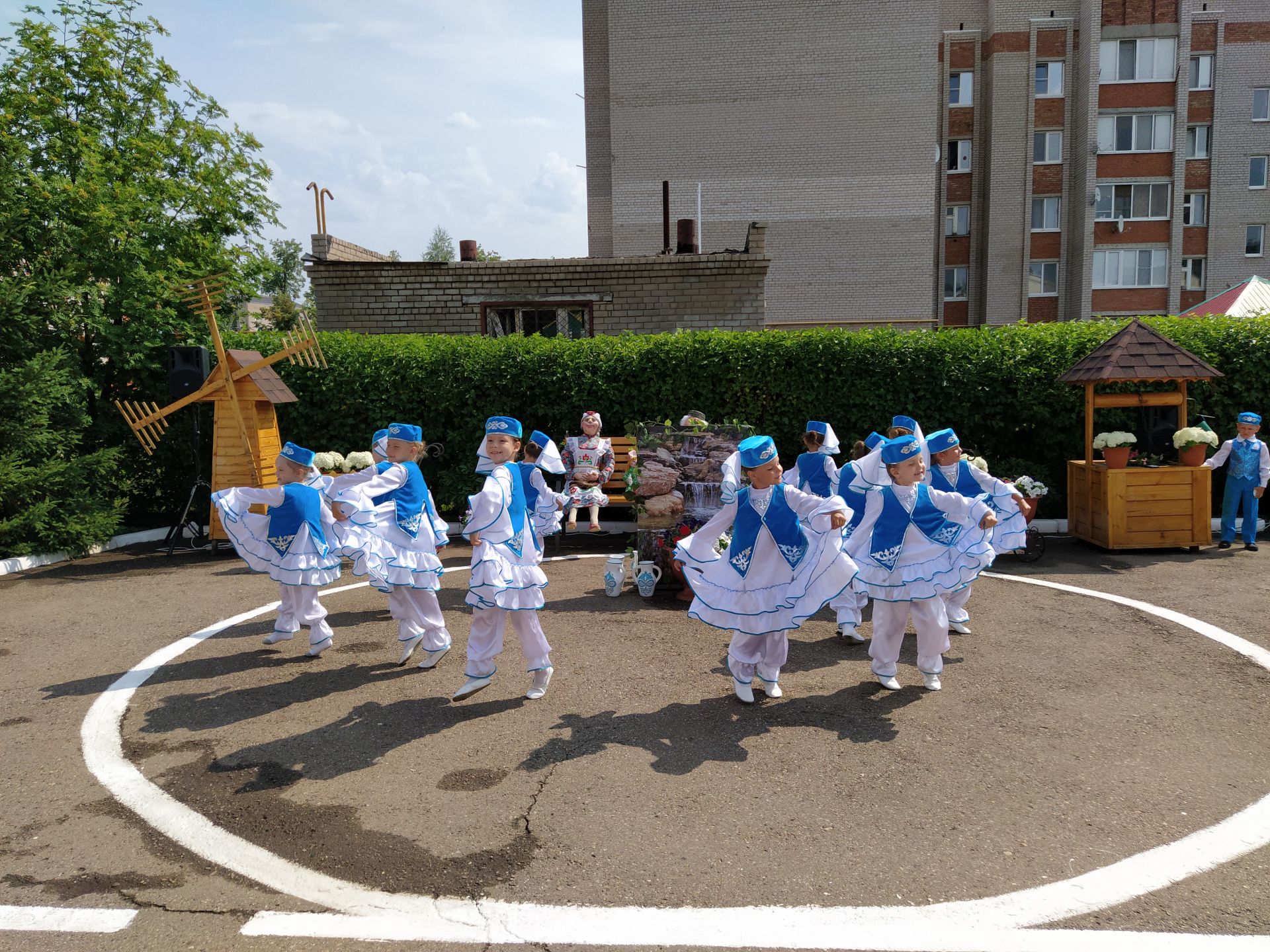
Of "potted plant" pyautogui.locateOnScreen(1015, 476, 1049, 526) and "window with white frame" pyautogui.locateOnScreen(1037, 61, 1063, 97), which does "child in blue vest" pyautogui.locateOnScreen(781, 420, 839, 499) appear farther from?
"window with white frame" pyautogui.locateOnScreen(1037, 61, 1063, 97)

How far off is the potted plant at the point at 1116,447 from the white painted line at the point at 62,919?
11.1 meters

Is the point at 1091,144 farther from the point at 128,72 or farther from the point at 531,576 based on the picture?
the point at 531,576

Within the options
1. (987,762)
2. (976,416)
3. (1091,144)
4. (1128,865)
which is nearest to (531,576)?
(987,762)

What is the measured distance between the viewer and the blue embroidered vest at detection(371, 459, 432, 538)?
6.84 meters

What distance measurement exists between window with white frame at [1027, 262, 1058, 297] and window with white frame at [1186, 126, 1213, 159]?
737cm

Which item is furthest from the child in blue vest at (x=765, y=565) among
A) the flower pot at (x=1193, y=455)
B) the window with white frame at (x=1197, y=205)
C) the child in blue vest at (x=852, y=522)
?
the window with white frame at (x=1197, y=205)

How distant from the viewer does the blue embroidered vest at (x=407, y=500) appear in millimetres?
6840

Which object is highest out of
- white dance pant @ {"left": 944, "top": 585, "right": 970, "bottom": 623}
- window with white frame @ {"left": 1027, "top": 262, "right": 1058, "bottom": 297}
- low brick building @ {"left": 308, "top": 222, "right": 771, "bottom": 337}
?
window with white frame @ {"left": 1027, "top": 262, "right": 1058, "bottom": 297}

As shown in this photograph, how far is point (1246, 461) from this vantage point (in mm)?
11211

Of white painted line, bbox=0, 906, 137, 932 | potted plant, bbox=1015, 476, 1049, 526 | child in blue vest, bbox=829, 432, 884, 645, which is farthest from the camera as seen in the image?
potted plant, bbox=1015, 476, 1049, 526

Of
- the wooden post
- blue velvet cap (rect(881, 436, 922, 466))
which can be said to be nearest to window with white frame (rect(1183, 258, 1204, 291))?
the wooden post

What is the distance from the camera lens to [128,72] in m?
15.0

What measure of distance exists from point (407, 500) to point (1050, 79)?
40.1m

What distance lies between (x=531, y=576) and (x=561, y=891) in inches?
98.3
